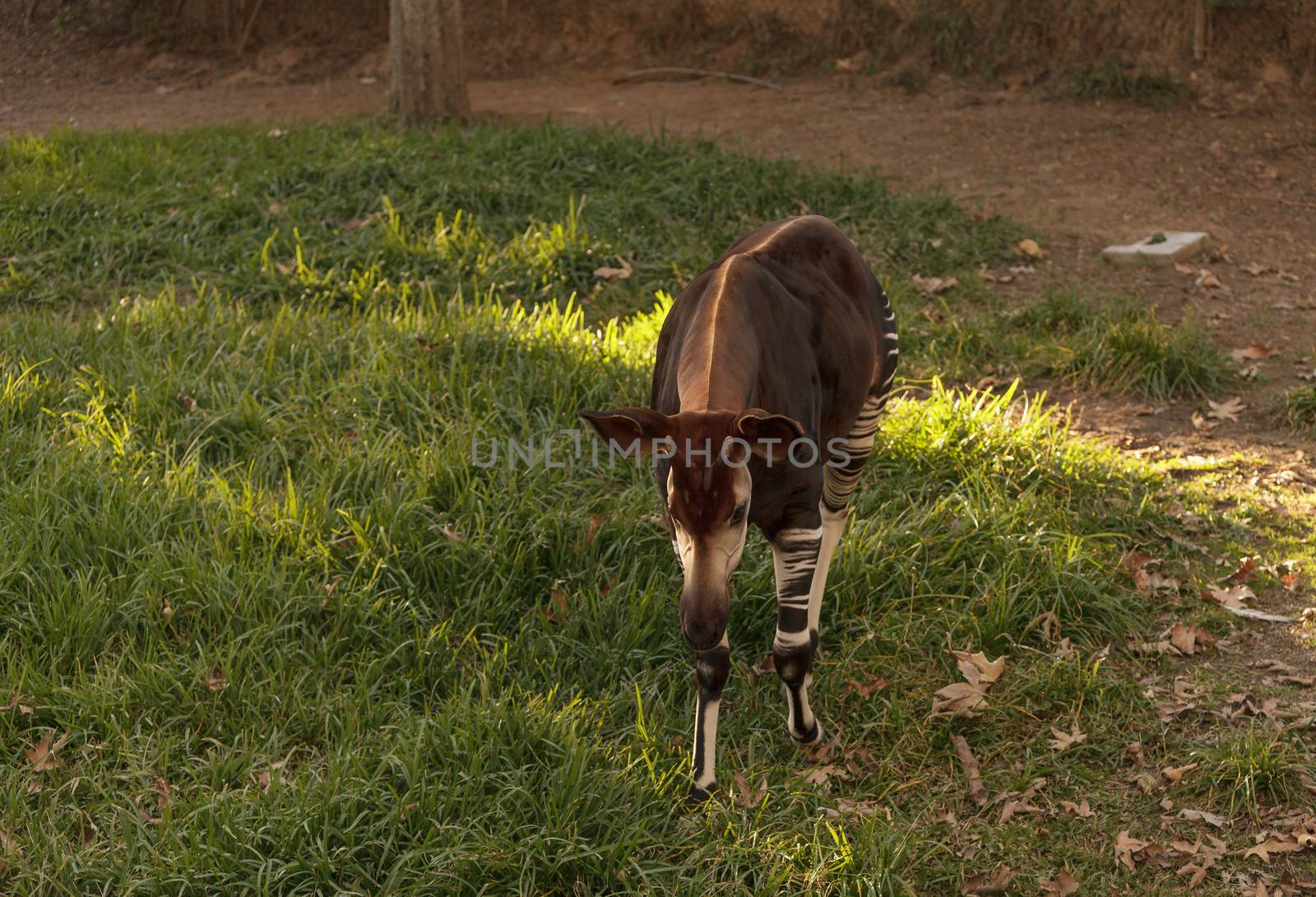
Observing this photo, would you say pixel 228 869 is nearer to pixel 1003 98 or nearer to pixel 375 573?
pixel 375 573

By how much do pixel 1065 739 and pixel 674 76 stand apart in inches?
355

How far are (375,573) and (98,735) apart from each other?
108 centimetres

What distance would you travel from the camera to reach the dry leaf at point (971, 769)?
13.5 feet

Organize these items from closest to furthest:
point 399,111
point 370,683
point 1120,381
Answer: point 370,683 → point 1120,381 → point 399,111

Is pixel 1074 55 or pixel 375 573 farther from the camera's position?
pixel 1074 55

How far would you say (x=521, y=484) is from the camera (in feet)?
17.3

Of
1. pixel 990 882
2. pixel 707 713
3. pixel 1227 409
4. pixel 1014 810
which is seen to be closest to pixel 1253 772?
pixel 1014 810

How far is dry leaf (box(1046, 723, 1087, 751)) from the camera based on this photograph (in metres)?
4.28

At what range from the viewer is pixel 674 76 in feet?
39.5

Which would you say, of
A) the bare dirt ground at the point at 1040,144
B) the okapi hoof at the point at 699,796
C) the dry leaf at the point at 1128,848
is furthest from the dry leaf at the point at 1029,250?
the okapi hoof at the point at 699,796

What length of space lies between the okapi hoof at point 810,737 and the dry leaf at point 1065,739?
31.0 inches

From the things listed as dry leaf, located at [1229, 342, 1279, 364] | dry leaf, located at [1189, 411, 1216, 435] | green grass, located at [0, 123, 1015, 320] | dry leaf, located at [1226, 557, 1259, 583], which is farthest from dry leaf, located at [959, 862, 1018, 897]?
green grass, located at [0, 123, 1015, 320]

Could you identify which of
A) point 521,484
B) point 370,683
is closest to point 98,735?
point 370,683

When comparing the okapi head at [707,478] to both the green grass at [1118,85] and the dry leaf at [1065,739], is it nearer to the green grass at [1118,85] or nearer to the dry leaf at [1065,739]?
the dry leaf at [1065,739]
